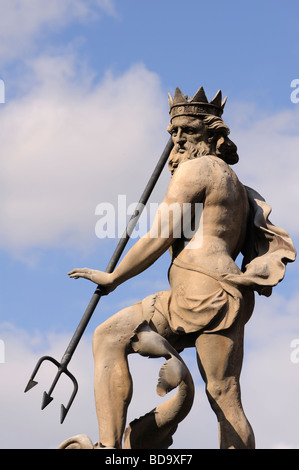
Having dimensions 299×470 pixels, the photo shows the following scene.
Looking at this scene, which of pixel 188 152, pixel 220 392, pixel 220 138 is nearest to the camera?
pixel 220 392

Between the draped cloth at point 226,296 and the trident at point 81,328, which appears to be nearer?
the draped cloth at point 226,296

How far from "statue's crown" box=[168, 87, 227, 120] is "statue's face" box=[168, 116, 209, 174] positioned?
6 cm

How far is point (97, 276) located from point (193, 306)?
1027mm

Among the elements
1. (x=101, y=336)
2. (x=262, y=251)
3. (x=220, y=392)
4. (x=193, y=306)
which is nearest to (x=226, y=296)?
(x=193, y=306)

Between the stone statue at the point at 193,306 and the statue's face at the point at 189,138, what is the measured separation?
0.50 feet

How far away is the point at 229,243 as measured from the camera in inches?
508

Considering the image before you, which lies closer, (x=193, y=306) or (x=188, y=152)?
(x=193, y=306)

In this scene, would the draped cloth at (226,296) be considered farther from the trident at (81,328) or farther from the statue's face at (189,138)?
the statue's face at (189,138)

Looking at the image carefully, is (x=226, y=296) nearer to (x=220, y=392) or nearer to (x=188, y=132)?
(x=220, y=392)

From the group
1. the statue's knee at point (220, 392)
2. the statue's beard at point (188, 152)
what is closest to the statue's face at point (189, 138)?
the statue's beard at point (188, 152)

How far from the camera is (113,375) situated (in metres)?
12.4

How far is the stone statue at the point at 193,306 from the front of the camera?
40.6 ft

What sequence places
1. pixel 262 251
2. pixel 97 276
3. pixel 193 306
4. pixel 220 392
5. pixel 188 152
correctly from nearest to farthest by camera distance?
pixel 220 392
pixel 193 306
pixel 97 276
pixel 262 251
pixel 188 152
